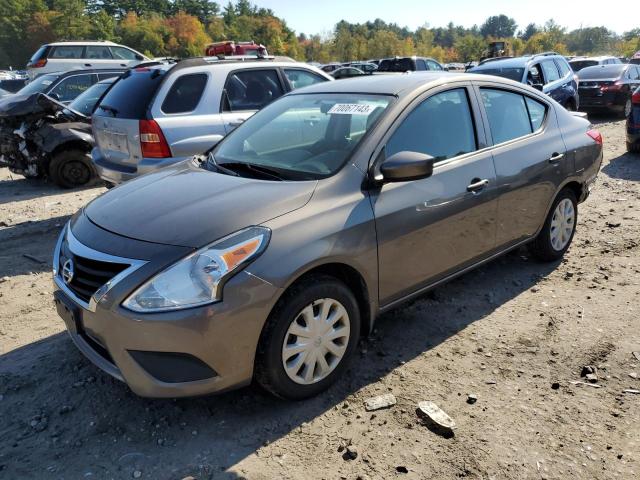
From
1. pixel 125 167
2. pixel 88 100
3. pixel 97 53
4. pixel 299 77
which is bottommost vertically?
pixel 125 167

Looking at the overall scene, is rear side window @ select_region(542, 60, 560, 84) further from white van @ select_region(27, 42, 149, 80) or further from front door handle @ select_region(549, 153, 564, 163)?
white van @ select_region(27, 42, 149, 80)

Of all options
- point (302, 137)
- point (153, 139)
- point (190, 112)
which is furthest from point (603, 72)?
point (302, 137)

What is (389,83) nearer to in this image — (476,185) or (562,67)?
(476,185)

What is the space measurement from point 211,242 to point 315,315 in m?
0.69

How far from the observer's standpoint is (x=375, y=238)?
309 cm

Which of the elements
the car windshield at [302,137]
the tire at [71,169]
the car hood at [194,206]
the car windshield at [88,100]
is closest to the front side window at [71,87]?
the car windshield at [88,100]

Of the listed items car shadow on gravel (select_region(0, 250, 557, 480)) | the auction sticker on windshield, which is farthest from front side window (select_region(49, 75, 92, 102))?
the auction sticker on windshield

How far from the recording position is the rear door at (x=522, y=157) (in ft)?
13.2

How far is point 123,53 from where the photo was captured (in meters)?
17.1

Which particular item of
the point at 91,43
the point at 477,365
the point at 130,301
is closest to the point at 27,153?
the point at 130,301

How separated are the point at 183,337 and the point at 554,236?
11.9ft

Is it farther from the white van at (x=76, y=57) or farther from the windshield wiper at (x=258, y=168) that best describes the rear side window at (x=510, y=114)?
the white van at (x=76, y=57)

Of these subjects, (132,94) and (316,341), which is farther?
(132,94)

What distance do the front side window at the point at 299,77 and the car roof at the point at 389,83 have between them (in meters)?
2.67
